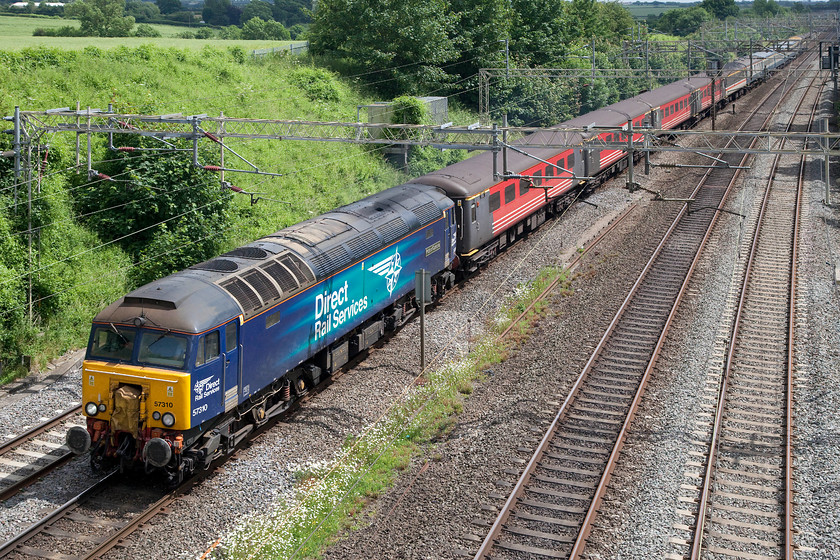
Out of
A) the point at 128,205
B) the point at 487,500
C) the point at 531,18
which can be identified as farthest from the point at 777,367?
the point at 531,18

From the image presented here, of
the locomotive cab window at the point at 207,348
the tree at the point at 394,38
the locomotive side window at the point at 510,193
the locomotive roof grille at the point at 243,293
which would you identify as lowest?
the locomotive cab window at the point at 207,348

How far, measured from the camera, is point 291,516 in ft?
44.9

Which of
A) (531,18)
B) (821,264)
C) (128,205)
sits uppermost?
(531,18)

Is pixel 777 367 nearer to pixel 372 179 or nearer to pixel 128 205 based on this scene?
pixel 128 205

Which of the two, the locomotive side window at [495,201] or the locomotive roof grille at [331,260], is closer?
the locomotive roof grille at [331,260]

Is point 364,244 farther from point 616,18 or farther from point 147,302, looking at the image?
point 616,18

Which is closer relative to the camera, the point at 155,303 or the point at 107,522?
the point at 107,522

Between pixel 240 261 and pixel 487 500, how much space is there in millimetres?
6613

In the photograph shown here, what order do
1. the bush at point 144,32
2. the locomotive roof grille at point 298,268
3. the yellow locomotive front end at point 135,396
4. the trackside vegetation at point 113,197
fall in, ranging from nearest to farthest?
1. the yellow locomotive front end at point 135,396
2. the locomotive roof grille at point 298,268
3. the trackside vegetation at point 113,197
4. the bush at point 144,32

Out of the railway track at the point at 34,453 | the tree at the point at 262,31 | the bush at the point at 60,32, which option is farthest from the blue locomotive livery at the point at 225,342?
the tree at the point at 262,31

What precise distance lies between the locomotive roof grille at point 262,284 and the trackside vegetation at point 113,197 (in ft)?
25.6

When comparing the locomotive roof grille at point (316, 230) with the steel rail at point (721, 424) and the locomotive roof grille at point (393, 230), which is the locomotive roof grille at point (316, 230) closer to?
the locomotive roof grille at point (393, 230)

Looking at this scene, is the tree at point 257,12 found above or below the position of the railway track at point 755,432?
above

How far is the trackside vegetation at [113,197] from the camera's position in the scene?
2194cm
